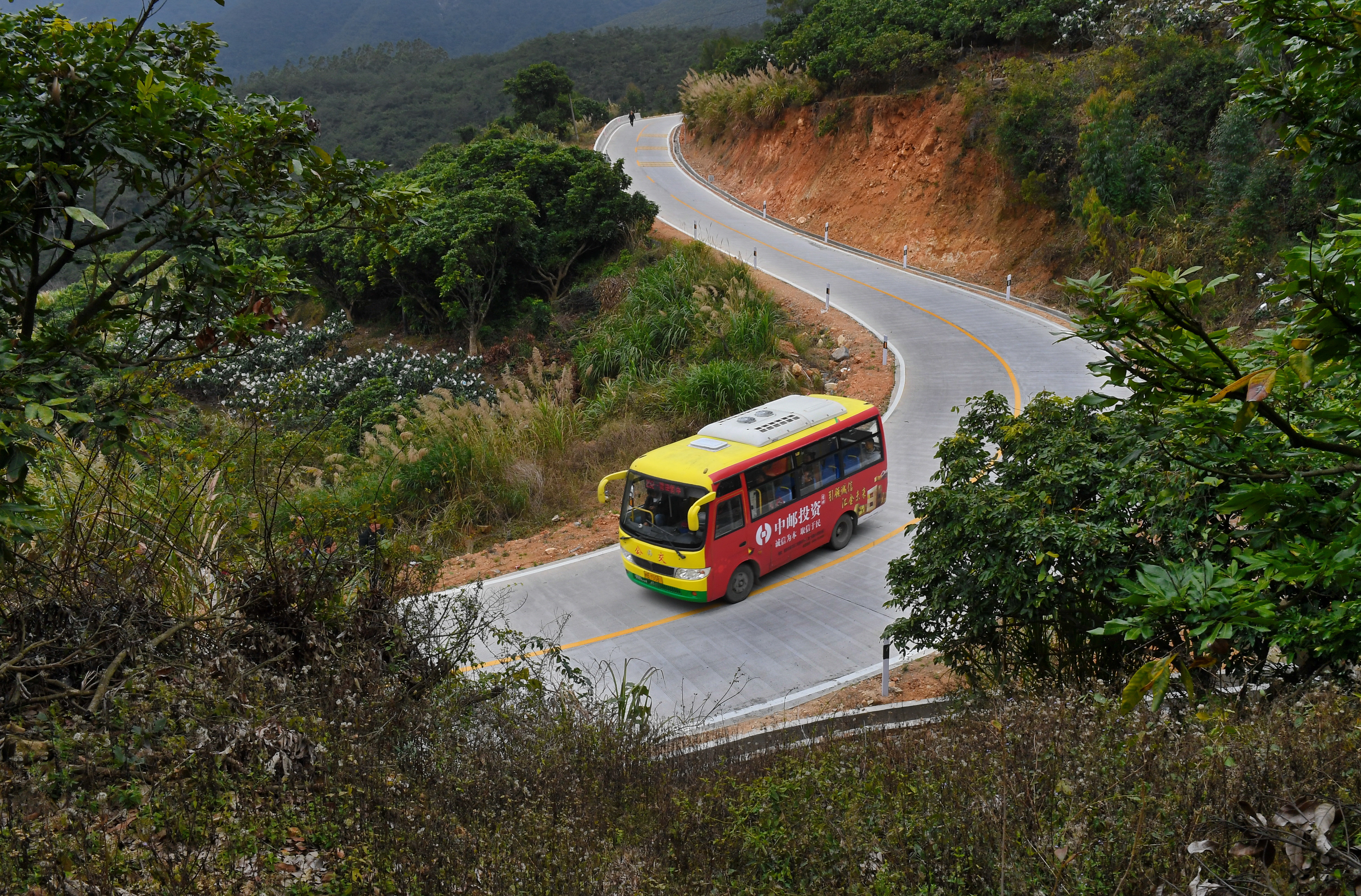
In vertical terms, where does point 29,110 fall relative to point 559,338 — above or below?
above

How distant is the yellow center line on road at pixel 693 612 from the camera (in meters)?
10.9

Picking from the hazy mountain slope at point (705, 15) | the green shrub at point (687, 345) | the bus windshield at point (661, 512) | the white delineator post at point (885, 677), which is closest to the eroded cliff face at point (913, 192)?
the green shrub at point (687, 345)

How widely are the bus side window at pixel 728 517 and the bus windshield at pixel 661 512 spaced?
0.78ft

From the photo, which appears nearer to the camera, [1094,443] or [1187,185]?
[1094,443]

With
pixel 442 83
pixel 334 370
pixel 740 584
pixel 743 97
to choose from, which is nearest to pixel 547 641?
pixel 740 584

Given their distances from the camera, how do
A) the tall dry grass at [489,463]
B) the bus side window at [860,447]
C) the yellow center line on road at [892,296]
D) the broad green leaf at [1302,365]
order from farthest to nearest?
1. the yellow center line on road at [892,296]
2. the tall dry grass at [489,463]
3. the bus side window at [860,447]
4. the broad green leaf at [1302,365]

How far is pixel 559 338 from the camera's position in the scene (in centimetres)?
2562

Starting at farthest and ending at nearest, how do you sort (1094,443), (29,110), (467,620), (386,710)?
(1094,443)
(467,620)
(386,710)
(29,110)

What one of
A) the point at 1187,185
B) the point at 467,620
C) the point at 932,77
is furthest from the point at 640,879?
the point at 932,77

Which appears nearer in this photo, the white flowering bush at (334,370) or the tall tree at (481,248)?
the white flowering bush at (334,370)

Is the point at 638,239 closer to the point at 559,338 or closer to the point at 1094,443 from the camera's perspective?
the point at 559,338

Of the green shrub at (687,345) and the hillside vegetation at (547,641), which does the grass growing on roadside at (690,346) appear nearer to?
the green shrub at (687,345)

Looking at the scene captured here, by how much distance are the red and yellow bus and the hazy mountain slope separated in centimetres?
13951

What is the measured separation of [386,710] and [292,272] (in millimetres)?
2978
